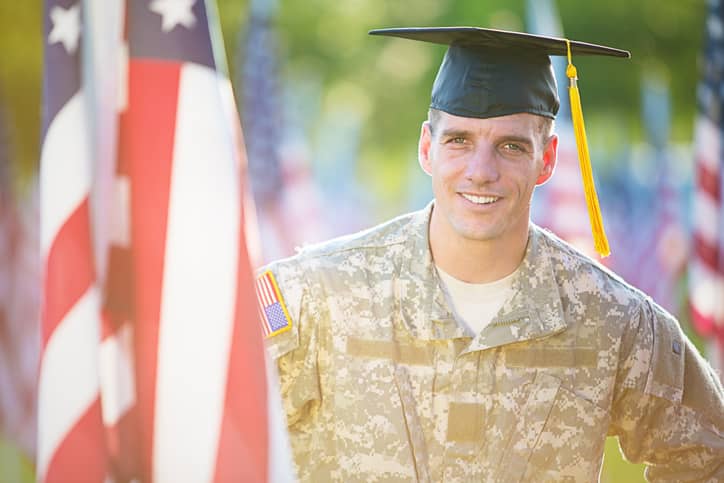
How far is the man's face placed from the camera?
10.1 ft

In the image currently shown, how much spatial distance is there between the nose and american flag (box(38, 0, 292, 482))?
1.13 meters

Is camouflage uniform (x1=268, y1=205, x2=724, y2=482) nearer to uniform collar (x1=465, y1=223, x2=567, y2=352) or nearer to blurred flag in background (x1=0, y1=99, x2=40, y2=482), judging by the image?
uniform collar (x1=465, y1=223, x2=567, y2=352)

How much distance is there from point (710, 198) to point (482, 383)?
5.92 m

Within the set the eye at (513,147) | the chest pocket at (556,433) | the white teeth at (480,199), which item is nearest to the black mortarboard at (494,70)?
the eye at (513,147)

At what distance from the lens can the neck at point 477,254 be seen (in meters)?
3.20

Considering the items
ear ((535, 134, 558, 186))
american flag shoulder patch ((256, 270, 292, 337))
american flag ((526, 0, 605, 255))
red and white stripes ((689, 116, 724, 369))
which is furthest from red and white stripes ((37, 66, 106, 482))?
red and white stripes ((689, 116, 724, 369))

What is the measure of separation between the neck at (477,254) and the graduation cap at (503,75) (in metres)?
0.26

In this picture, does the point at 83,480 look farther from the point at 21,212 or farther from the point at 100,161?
the point at 21,212

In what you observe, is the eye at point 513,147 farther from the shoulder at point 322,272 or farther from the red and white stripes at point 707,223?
the red and white stripes at point 707,223

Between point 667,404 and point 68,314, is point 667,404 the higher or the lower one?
the lower one

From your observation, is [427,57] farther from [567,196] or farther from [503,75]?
[503,75]

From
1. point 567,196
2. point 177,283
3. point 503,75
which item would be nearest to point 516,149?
point 503,75

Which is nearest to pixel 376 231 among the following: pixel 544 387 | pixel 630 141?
pixel 544 387

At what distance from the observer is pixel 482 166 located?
10.0 ft
